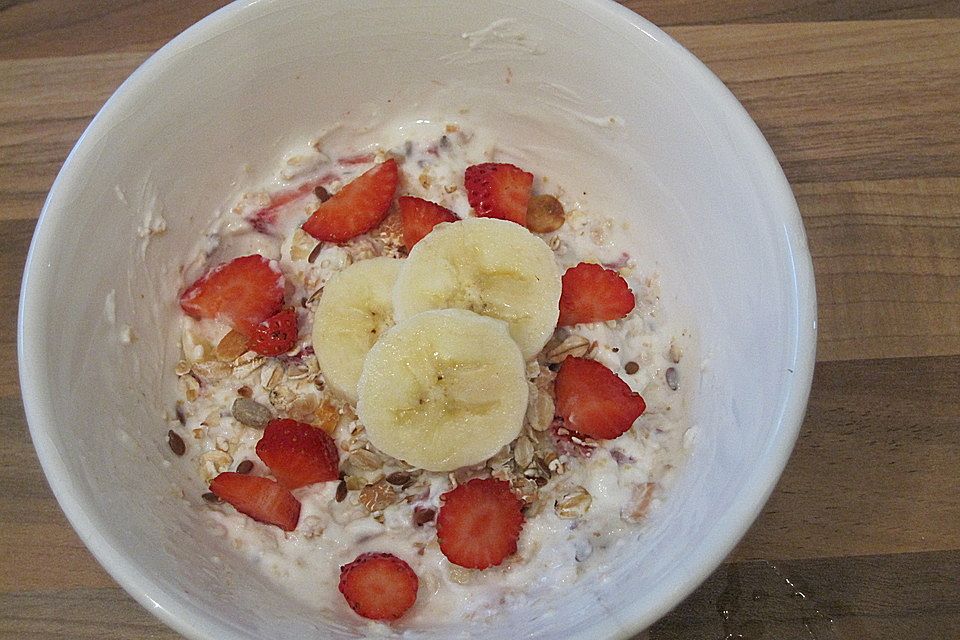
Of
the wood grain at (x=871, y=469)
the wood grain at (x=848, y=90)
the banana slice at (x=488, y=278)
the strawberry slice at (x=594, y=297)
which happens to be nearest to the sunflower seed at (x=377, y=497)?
the banana slice at (x=488, y=278)

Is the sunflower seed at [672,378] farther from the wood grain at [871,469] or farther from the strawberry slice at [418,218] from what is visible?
the strawberry slice at [418,218]

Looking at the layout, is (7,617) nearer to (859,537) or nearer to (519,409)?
(519,409)

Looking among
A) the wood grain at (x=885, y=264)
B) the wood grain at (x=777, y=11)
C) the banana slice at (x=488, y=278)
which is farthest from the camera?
the wood grain at (x=777, y=11)

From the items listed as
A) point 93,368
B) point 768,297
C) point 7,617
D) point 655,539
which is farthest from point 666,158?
point 7,617

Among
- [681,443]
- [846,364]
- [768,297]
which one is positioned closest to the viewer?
[768,297]

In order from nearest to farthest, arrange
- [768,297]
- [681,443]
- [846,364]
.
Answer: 1. [768,297]
2. [681,443]
3. [846,364]

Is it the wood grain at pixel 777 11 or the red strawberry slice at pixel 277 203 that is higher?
the wood grain at pixel 777 11

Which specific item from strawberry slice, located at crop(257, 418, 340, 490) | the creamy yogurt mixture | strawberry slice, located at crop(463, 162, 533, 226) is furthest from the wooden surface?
strawberry slice, located at crop(463, 162, 533, 226)

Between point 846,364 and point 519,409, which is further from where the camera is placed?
point 846,364
